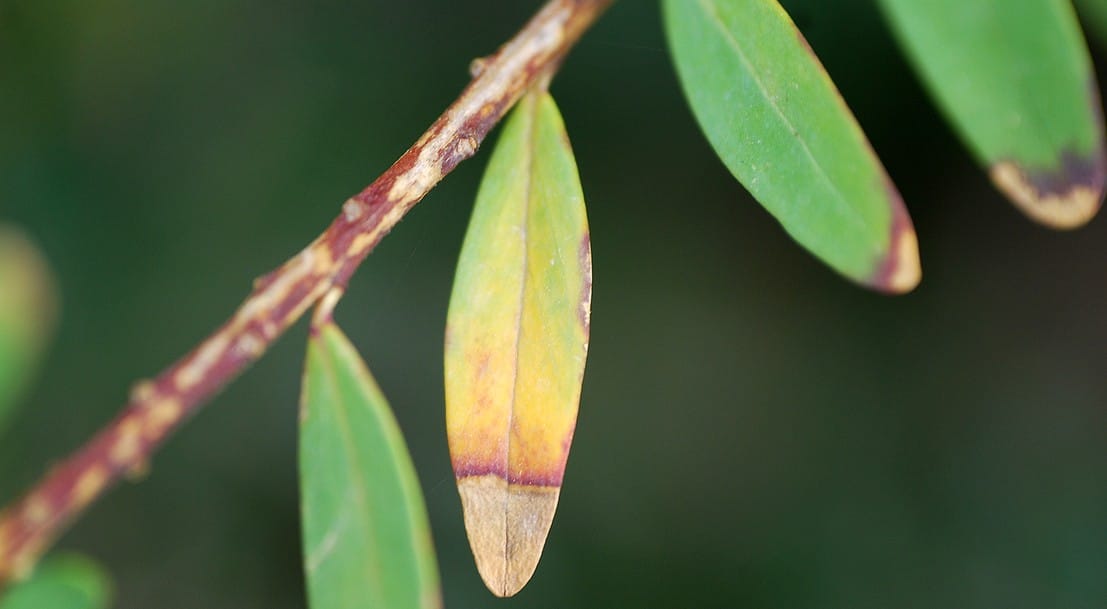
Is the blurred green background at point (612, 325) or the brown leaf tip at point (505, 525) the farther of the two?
the blurred green background at point (612, 325)

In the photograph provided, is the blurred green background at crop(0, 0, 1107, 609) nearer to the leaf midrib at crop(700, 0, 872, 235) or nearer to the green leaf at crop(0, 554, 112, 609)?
the leaf midrib at crop(700, 0, 872, 235)

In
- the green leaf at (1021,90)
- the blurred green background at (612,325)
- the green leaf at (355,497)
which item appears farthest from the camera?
the blurred green background at (612,325)

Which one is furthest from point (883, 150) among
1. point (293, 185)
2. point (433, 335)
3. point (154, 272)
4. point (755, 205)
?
point (154, 272)

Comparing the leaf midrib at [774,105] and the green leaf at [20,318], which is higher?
the green leaf at [20,318]

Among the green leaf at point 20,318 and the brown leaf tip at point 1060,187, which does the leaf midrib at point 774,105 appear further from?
the green leaf at point 20,318

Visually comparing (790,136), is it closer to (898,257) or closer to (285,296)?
(898,257)

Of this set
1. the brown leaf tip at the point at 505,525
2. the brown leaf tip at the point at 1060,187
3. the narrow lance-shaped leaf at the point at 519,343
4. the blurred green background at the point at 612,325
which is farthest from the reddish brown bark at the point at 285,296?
the blurred green background at the point at 612,325

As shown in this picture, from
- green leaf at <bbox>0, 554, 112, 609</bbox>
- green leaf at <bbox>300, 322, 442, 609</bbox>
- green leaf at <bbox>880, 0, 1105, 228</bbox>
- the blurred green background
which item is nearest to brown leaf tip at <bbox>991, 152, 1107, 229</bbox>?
green leaf at <bbox>880, 0, 1105, 228</bbox>
